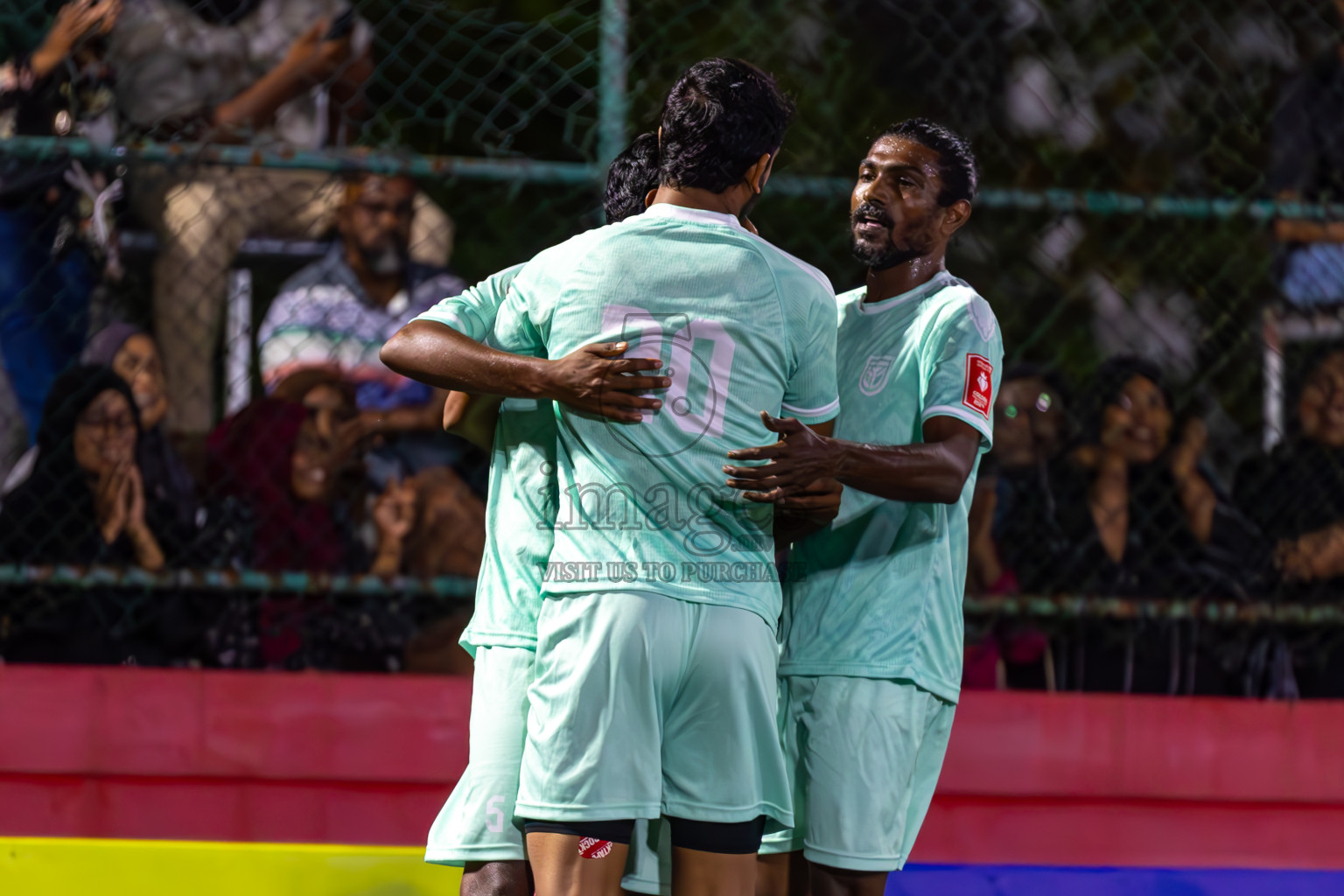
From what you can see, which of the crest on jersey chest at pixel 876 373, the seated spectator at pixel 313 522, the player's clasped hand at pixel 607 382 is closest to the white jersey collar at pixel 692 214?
the player's clasped hand at pixel 607 382

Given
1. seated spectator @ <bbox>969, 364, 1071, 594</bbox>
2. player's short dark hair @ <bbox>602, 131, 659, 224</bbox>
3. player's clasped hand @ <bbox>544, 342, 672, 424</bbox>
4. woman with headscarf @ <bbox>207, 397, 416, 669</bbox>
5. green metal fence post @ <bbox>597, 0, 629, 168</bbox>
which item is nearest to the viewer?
player's clasped hand @ <bbox>544, 342, 672, 424</bbox>

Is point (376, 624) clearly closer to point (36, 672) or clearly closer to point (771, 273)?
point (36, 672)

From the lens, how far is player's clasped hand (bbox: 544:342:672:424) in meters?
1.55

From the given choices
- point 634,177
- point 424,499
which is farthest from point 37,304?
point 634,177

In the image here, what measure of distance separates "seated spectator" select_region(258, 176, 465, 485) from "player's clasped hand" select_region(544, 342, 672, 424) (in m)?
1.65

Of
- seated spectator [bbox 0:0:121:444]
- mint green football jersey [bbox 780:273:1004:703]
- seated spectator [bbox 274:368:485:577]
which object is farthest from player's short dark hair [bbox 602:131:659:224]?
seated spectator [bbox 0:0:121:444]

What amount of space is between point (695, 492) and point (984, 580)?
5.72ft

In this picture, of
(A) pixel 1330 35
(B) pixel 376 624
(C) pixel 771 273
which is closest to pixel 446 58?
(B) pixel 376 624

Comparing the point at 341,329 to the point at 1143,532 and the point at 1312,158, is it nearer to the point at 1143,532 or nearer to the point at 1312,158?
the point at 1143,532

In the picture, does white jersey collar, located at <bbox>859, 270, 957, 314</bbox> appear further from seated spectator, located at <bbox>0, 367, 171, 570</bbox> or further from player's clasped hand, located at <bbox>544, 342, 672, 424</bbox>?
seated spectator, located at <bbox>0, 367, 171, 570</bbox>

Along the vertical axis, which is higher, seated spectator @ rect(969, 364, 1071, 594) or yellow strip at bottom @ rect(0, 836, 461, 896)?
seated spectator @ rect(969, 364, 1071, 594)

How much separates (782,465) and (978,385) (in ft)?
1.34

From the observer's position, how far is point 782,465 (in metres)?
1.59

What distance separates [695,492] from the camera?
159 cm
